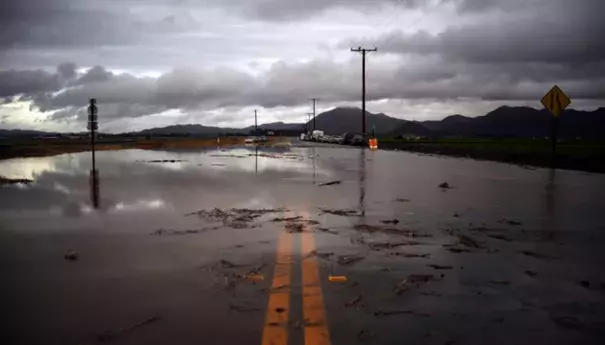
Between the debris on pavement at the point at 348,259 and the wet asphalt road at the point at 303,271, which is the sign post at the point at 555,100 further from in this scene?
the debris on pavement at the point at 348,259

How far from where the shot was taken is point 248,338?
5.09 m

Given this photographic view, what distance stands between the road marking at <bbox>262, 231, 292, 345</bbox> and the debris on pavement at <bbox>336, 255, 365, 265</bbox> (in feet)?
2.13

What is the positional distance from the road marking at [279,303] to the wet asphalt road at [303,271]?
25 millimetres

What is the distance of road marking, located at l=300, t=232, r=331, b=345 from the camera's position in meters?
5.12

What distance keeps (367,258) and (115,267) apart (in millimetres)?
3168

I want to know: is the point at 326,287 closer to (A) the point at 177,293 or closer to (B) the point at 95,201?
(A) the point at 177,293

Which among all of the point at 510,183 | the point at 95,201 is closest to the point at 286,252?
the point at 95,201

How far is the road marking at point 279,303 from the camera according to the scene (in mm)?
5133

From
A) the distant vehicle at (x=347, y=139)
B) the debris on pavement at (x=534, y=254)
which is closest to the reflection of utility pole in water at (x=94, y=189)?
the debris on pavement at (x=534, y=254)

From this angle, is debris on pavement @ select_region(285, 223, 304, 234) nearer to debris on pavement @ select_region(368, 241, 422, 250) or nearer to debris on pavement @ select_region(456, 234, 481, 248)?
debris on pavement @ select_region(368, 241, 422, 250)

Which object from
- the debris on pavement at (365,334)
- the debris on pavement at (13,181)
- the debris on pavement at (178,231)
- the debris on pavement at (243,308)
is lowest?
the debris on pavement at (365,334)

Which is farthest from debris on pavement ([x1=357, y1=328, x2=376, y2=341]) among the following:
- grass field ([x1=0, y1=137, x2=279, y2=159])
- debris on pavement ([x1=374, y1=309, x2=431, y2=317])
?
grass field ([x1=0, y1=137, x2=279, y2=159])

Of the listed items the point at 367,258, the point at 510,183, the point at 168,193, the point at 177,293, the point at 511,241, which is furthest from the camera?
the point at 510,183

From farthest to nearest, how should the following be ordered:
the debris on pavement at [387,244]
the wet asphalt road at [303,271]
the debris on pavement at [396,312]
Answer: the debris on pavement at [387,244]
the debris on pavement at [396,312]
the wet asphalt road at [303,271]
